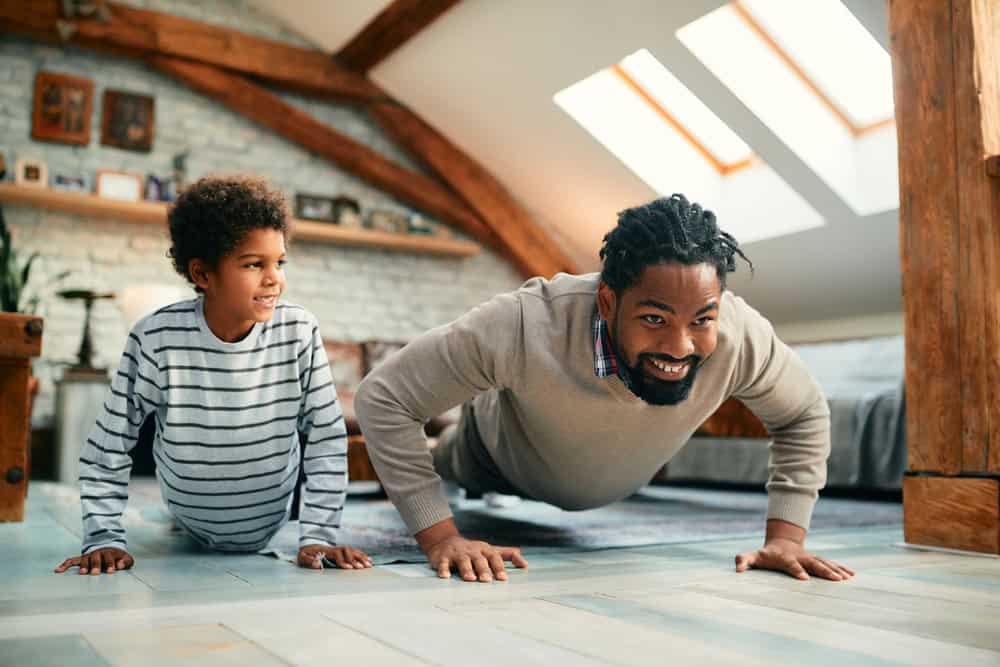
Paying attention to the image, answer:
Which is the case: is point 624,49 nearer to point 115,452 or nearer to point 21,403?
point 21,403

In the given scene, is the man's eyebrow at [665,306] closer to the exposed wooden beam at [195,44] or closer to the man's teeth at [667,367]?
the man's teeth at [667,367]

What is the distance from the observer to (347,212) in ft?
20.7

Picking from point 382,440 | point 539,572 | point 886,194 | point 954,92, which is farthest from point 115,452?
point 886,194

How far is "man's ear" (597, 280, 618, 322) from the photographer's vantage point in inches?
66.4

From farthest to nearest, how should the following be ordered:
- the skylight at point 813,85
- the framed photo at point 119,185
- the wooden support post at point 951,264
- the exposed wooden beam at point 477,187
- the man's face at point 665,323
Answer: the exposed wooden beam at point 477,187, the framed photo at point 119,185, the skylight at point 813,85, the wooden support post at point 951,264, the man's face at point 665,323

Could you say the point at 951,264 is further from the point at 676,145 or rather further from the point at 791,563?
the point at 676,145

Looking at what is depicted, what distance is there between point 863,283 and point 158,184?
14.3 feet

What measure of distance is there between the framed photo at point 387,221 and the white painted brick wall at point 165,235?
0.13m

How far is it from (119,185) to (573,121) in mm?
2870

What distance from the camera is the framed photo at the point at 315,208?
619 cm

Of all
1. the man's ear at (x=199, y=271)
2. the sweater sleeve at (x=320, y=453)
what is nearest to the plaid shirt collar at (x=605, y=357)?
the sweater sleeve at (x=320, y=453)

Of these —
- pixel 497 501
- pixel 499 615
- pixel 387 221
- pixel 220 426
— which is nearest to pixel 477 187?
pixel 387 221

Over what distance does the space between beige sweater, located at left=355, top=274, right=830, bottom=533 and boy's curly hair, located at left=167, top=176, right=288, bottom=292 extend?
38 cm

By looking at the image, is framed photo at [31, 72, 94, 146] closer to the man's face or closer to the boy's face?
the boy's face
